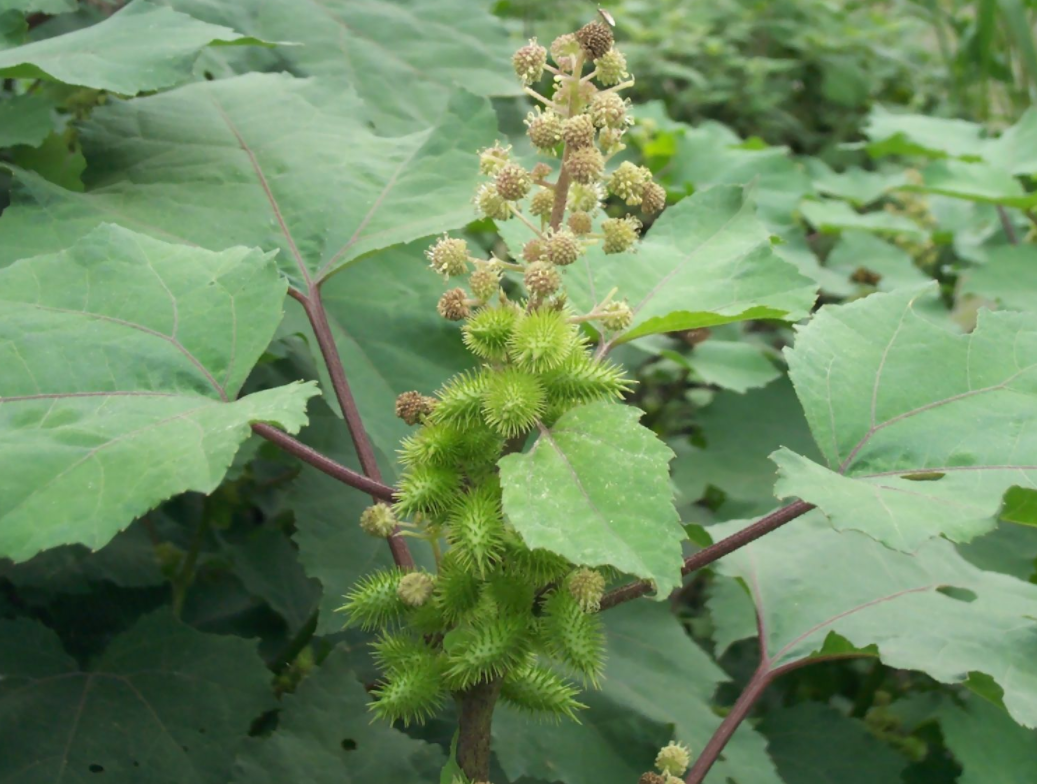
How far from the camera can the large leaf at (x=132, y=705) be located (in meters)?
1.24

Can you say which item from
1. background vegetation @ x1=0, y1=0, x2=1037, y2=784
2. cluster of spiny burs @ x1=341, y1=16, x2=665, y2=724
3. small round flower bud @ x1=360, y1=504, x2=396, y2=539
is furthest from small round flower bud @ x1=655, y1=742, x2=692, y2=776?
small round flower bud @ x1=360, y1=504, x2=396, y2=539

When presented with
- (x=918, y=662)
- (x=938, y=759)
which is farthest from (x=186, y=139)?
(x=938, y=759)

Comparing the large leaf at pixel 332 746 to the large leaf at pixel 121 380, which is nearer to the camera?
the large leaf at pixel 121 380

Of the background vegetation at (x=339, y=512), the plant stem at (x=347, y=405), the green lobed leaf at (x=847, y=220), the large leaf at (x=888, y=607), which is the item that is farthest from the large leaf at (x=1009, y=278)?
the plant stem at (x=347, y=405)

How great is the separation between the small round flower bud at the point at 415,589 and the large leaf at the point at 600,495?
0.49 ft

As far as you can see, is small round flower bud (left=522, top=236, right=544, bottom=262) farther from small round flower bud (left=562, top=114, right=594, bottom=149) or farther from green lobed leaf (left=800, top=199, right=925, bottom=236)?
green lobed leaf (left=800, top=199, right=925, bottom=236)

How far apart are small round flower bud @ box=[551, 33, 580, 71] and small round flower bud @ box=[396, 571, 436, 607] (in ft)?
1.73

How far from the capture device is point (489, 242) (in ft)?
7.02

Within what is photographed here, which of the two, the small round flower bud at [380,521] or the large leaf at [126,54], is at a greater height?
the large leaf at [126,54]

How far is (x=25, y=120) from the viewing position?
4.44ft

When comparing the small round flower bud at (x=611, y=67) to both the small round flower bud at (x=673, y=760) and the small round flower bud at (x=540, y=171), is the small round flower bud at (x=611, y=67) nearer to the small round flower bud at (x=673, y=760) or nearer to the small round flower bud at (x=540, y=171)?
the small round flower bud at (x=540, y=171)

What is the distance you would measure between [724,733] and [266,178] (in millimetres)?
931

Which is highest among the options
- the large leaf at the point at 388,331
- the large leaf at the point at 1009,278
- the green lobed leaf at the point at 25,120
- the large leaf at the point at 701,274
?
the green lobed leaf at the point at 25,120

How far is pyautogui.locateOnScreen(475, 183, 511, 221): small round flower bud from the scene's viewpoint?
40.1 inches
